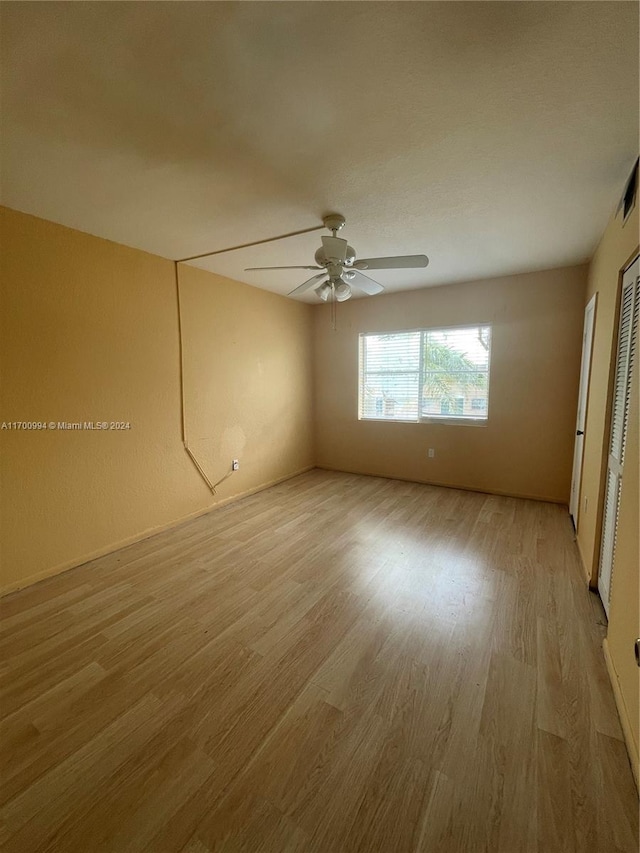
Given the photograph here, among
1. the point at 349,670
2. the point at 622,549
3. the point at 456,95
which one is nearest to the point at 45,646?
the point at 349,670

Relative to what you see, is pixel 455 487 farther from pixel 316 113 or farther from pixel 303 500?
pixel 316 113

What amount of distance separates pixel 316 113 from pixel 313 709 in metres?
2.49

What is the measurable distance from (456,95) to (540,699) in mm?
2505

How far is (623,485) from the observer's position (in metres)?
1.66

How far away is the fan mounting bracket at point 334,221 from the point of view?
231 cm

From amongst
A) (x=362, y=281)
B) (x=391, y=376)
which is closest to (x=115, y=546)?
(x=362, y=281)

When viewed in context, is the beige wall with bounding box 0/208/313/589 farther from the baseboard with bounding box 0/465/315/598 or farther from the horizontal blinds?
the horizontal blinds

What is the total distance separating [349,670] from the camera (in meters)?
1.61

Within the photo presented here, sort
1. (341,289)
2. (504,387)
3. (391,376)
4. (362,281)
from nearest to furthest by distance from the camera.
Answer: (341,289), (362,281), (504,387), (391,376)

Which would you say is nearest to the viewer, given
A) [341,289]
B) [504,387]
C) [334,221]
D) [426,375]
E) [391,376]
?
[334,221]

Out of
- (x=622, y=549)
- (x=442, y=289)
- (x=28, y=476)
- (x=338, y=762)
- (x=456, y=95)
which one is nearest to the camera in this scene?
(x=338, y=762)

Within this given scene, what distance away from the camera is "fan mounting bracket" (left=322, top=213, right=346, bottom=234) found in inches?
90.9

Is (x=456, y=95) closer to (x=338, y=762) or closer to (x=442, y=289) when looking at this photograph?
(x=338, y=762)

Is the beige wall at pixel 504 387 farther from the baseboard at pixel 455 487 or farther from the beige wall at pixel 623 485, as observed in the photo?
the beige wall at pixel 623 485
